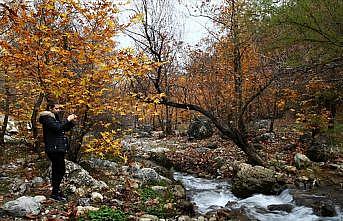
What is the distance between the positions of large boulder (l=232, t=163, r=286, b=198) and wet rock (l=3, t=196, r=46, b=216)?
5.98 m

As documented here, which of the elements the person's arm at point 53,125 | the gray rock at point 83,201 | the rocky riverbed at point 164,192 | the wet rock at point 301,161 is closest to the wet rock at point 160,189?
the rocky riverbed at point 164,192

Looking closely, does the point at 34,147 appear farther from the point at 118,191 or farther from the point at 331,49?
the point at 331,49

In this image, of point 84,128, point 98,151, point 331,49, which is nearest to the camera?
point 331,49

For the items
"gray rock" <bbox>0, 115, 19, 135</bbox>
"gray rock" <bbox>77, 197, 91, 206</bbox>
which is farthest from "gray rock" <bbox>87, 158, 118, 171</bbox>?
"gray rock" <bbox>77, 197, 91, 206</bbox>

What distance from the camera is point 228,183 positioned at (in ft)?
39.2

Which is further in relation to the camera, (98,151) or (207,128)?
(207,128)

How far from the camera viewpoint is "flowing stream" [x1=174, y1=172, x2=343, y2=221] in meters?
8.68

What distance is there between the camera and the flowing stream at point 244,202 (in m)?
8.68

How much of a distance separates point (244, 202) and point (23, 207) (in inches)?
228

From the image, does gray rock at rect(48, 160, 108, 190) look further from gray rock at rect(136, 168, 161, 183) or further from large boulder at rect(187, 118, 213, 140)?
large boulder at rect(187, 118, 213, 140)

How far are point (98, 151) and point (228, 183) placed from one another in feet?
17.9

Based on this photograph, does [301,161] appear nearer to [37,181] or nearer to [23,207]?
[37,181]

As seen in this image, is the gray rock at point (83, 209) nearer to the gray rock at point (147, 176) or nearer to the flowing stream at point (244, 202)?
the gray rock at point (147, 176)

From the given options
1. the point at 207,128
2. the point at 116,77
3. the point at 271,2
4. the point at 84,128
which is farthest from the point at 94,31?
the point at 207,128
